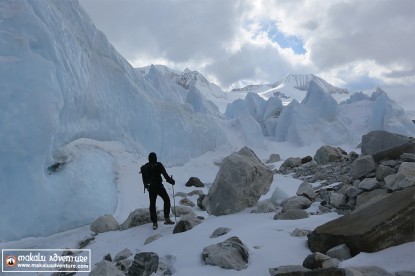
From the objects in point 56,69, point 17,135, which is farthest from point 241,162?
point 56,69

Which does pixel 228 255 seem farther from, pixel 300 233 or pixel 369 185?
pixel 369 185

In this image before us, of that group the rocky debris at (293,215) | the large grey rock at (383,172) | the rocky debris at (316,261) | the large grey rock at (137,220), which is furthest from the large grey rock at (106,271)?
the large grey rock at (383,172)

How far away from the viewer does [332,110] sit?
36.6 metres

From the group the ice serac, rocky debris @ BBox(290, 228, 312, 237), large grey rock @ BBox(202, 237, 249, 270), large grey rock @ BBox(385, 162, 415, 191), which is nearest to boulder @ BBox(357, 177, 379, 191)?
large grey rock @ BBox(385, 162, 415, 191)

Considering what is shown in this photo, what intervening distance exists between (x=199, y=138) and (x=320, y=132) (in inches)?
618

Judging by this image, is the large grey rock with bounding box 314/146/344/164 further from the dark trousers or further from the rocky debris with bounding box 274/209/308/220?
the rocky debris with bounding box 274/209/308/220

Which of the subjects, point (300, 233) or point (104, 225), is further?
point (104, 225)

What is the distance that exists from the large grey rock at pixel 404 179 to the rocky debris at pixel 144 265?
3527mm

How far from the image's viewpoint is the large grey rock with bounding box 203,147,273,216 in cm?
714

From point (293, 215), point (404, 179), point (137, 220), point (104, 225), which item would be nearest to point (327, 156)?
point (137, 220)

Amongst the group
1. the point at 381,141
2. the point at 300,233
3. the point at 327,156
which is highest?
the point at 327,156

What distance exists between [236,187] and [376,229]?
3675 millimetres

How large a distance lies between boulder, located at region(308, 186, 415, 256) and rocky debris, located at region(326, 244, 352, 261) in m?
0.06

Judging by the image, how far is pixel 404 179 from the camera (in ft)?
16.8
